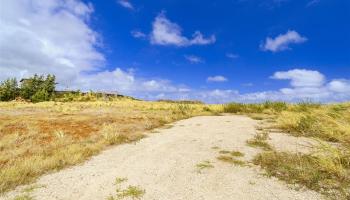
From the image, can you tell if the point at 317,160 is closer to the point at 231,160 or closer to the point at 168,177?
the point at 231,160

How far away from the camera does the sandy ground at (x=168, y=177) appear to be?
20.5 ft

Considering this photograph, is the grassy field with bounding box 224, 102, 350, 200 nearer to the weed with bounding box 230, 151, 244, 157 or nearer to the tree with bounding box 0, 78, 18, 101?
the weed with bounding box 230, 151, 244, 157

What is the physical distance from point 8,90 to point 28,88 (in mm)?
3298

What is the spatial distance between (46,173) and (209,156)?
4.17 meters

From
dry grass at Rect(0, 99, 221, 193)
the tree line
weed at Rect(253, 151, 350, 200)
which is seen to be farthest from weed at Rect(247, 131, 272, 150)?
the tree line

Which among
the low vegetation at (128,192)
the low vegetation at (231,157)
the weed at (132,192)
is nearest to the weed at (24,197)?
the low vegetation at (128,192)

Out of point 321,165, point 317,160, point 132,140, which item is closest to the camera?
point 321,165

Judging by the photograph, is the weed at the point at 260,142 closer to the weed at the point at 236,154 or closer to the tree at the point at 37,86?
the weed at the point at 236,154

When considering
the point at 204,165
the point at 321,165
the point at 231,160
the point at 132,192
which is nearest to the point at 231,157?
the point at 231,160

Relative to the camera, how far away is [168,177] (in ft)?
23.8

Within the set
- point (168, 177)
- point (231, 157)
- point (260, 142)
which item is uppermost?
point (260, 142)

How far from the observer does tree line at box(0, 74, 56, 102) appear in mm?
56206

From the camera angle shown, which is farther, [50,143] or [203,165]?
[50,143]

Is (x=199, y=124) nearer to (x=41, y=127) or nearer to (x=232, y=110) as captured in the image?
(x=41, y=127)
